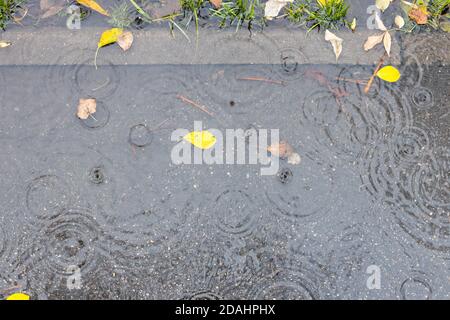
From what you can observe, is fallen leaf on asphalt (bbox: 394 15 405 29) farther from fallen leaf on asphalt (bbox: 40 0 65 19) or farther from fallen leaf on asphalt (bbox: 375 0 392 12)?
fallen leaf on asphalt (bbox: 40 0 65 19)

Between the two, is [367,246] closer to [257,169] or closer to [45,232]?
[257,169]

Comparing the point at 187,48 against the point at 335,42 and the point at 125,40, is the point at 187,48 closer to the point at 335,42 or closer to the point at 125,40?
the point at 125,40

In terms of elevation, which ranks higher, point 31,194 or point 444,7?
point 444,7

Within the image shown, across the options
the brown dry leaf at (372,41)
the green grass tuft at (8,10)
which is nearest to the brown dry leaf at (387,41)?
the brown dry leaf at (372,41)

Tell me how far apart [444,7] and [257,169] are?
49.5 inches

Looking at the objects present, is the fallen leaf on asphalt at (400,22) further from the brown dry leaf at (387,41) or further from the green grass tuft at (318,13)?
the green grass tuft at (318,13)

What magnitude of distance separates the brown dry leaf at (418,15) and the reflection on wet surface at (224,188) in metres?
0.19

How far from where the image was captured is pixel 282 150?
2504mm

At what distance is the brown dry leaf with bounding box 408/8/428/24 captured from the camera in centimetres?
259

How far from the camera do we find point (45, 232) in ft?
7.98

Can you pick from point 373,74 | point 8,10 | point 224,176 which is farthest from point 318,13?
point 8,10

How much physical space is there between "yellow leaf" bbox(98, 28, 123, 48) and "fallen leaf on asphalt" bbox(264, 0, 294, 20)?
735mm

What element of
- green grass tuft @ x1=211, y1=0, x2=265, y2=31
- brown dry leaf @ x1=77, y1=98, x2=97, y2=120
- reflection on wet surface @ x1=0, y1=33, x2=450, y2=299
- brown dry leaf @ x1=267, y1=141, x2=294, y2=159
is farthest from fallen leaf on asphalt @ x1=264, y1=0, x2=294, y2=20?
brown dry leaf @ x1=77, y1=98, x2=97, y2=120
